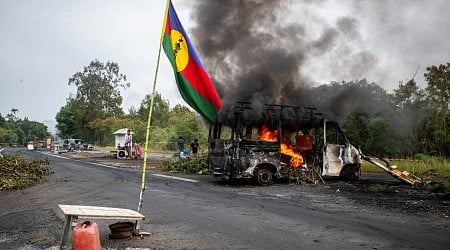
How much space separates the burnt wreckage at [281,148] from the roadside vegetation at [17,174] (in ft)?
19.7

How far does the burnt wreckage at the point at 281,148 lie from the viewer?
11609 millimetres

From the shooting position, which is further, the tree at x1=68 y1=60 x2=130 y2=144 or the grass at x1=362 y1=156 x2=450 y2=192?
the tree at x1=68 y1=60 x2=130 y2=144

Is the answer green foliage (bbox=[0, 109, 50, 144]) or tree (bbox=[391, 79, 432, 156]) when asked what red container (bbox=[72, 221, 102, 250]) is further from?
green foliage (bbox=[0, 109, 50, 144])

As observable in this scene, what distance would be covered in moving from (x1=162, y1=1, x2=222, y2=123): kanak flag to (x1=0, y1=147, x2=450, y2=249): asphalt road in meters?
2.09

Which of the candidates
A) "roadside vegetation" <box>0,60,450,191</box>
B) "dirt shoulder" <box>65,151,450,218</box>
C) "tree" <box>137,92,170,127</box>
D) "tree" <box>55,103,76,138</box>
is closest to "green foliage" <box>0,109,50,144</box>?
"tree" <box>55,103,76,138</box>

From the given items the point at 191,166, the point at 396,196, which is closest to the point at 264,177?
the point at 396,196

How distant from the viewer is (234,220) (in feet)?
22.7

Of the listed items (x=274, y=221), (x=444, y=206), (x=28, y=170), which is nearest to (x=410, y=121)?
(x=444, y=206)

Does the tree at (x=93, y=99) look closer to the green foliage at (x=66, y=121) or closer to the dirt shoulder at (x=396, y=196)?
the green foliage at (x=66, y=121)

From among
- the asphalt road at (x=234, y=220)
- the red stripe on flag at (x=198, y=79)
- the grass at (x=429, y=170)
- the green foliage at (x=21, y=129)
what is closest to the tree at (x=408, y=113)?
the grass at (x=429, y=170)

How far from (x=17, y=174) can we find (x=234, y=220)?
9162 mm

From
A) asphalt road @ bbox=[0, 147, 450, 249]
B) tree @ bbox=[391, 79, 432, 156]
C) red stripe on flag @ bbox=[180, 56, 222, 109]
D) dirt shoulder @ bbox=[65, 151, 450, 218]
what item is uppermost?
tree @ bbox=[391, 79, 432, 156]

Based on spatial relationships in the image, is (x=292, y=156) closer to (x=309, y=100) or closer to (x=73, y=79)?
(x=309, y=100)

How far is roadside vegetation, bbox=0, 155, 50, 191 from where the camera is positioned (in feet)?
38.4
